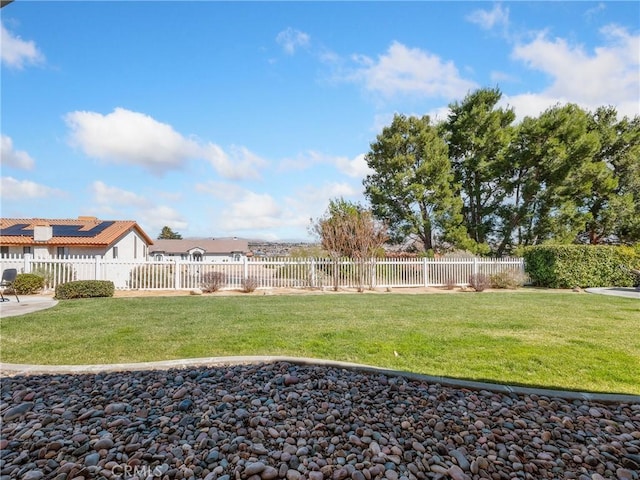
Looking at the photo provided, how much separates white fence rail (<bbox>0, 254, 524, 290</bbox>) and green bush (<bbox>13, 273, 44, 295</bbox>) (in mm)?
806

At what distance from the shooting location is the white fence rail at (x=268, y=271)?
12.4 meters

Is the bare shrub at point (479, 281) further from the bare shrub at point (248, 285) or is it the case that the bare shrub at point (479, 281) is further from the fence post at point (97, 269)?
the fence post at point (97, 269)

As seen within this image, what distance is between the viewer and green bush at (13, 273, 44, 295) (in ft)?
36.1

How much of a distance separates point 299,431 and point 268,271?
11749 millimetres

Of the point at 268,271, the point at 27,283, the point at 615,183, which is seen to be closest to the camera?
the point at 27,283

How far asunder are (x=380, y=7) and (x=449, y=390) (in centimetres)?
689

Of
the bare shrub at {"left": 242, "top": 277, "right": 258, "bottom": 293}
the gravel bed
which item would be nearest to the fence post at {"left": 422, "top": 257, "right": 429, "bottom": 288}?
the bare shrub at {"left": 242, "top": 277, "right": 258, "bottom": 293}

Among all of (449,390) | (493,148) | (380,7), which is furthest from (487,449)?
(493,148)

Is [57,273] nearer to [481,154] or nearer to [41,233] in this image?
[41,233]

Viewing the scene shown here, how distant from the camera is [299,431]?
7.54 feet

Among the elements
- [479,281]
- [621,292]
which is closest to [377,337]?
[479,281]

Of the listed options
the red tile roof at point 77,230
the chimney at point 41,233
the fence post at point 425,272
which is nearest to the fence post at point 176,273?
the red tile roof at point 77,230

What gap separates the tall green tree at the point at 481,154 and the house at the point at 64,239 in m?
19.1

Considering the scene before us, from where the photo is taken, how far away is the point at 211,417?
2.46m
